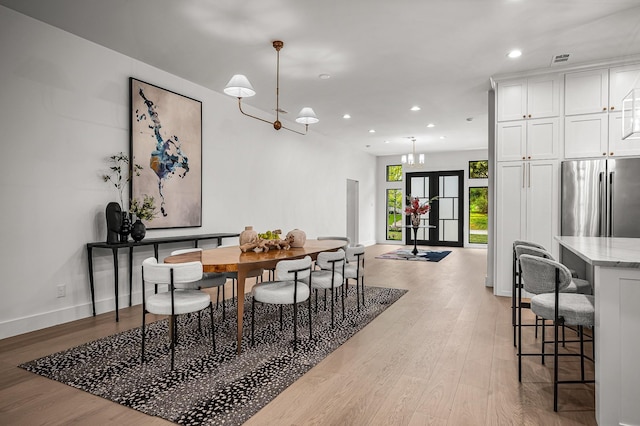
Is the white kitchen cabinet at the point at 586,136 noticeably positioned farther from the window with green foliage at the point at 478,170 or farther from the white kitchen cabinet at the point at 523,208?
the window with green foliage at the point at 478,170

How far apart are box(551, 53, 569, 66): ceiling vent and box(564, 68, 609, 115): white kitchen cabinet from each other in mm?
247

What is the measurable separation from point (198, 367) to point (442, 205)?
401 inches

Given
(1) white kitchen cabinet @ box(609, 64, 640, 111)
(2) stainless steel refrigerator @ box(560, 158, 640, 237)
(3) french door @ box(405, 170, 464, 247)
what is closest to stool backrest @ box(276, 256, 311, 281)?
(2) stainless steel refrigerator @ box(560, 158, 640, 237)

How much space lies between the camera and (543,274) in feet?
7.28

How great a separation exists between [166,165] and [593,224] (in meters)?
5.22

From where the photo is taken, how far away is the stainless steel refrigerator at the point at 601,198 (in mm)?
4117

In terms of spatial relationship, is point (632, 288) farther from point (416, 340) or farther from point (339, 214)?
point (339, 214)

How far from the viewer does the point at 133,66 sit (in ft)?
14.5

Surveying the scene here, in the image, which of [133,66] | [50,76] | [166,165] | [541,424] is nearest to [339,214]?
[166,165]

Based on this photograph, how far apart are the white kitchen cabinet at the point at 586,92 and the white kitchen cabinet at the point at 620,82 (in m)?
0.05

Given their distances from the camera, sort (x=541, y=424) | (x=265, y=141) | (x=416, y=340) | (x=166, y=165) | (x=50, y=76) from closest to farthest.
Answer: (x=541, y=424) → (x=416, y=340) → (x=50, y=76) → (x=166, y=165) → (x=265, y=141)

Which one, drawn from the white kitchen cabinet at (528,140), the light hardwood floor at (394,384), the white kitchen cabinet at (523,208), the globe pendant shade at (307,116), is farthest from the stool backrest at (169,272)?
the white kitchen cabinet at (528,140)

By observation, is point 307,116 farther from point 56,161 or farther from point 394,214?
point 394,214

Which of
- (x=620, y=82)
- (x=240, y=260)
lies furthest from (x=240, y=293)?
(x=620, y=82)
